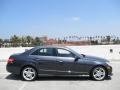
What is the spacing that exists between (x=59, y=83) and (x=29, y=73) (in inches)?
52.9

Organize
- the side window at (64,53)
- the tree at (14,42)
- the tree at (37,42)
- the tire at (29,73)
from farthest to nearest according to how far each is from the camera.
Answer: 1. the tree at (37,42)
2. the tree at (14,42)
3. the side window at (64,53)
4. the tire at (29,73)

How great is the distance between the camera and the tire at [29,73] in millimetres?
12031

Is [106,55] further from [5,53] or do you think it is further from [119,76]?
[119,76]

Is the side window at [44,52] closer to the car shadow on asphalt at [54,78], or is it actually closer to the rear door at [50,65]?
the rear door at [50,65]

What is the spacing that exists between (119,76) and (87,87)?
2.98 meters

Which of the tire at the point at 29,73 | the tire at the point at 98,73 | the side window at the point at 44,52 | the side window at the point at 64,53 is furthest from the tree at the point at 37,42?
the tire at the point at 98,73

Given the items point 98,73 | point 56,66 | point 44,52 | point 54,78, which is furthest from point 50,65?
point 98,73

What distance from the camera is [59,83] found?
1144 centimetres

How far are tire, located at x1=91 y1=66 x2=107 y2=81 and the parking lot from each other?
0.21 m

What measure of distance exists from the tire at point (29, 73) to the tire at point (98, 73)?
2270 mm

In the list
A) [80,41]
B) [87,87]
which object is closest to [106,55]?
[80,41]

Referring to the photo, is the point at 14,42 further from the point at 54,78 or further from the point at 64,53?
the point at 64,53

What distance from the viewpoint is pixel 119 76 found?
13.1 metres

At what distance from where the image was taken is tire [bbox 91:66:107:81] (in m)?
12.1
